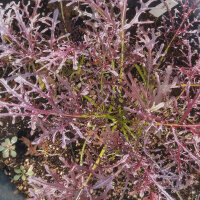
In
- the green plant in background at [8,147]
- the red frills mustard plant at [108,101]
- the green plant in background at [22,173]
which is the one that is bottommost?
the green plant in background at [22,173]

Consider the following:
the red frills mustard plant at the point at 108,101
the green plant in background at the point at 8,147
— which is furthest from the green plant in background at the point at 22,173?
the red frills mustard plant at the point at 108,101

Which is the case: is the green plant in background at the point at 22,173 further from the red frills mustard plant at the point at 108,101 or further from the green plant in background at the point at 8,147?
the red frills mustard plant at the point at 108,101

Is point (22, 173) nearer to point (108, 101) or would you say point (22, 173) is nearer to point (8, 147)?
point (8, 147)

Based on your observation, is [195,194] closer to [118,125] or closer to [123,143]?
[118,125]

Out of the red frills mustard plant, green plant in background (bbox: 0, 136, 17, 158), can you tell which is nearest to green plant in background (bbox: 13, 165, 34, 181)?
green plant in background (bbox: 0, 136, 17, 158)

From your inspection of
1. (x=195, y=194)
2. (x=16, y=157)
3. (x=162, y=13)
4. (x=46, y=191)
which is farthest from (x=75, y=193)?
(x=162, y=13)

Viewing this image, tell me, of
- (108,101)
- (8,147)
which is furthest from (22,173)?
(108,101)
